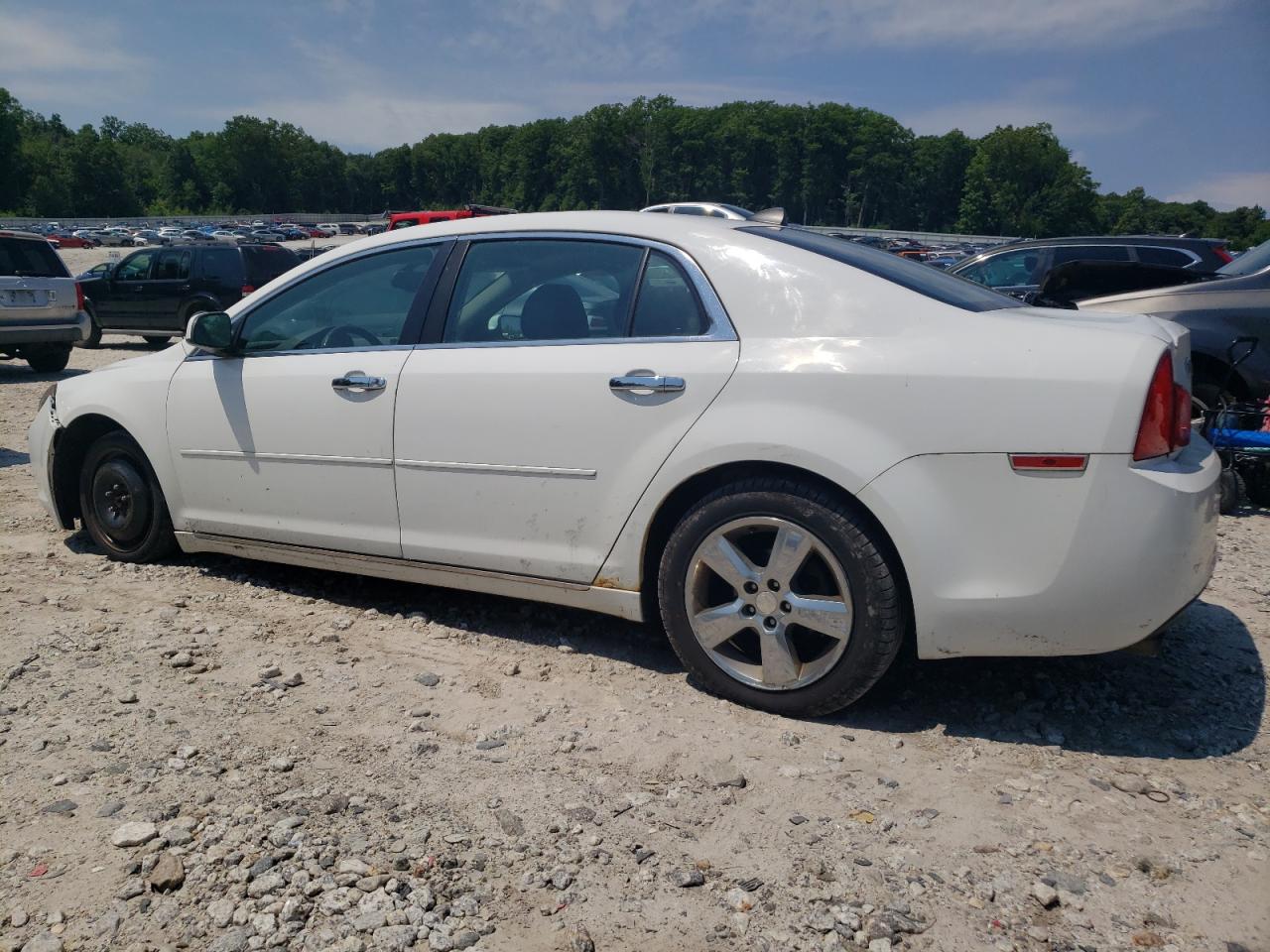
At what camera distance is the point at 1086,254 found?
412 inches

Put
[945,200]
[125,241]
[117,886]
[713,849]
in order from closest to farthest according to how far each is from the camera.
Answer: [117,886], [713,849], [125,241], [945,200]

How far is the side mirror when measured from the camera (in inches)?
161

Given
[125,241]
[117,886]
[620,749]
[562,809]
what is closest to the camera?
[117,886]

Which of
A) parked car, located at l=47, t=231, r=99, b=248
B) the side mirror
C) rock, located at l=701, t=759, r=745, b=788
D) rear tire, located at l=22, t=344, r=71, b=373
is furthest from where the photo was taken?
parked car, located at l=47, t=231, r=99, b=248

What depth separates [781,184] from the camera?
131 m

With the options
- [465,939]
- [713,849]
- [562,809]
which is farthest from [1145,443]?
[465,939]

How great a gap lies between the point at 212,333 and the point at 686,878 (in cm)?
308

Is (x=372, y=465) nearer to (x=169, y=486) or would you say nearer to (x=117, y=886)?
(x=169, y=486)

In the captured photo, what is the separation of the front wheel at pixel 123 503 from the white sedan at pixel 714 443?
0.26 meters

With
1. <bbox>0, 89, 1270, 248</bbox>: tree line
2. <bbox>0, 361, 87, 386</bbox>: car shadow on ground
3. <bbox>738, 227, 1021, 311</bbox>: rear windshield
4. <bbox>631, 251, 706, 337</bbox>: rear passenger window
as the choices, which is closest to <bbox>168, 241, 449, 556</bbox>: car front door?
<bbox>631, 251, 706, 337</bbox>: rear passenger window

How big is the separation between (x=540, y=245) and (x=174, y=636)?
2145mm

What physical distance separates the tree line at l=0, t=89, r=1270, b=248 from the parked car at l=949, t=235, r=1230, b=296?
106354 mm

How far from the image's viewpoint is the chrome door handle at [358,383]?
12.2 feet

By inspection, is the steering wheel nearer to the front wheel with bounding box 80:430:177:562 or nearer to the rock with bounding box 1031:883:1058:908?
the front wheel with bounding box 80:430:177:562
